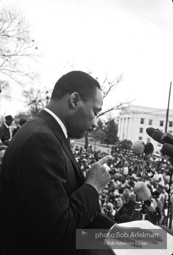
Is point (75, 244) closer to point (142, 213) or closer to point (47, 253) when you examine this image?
point (47, 253)

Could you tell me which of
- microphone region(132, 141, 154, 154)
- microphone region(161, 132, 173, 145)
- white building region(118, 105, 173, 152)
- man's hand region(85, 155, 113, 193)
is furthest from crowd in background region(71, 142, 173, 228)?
white building region(118, 105, 173, 152)

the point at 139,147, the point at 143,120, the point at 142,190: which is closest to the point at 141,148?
the point at 139,147

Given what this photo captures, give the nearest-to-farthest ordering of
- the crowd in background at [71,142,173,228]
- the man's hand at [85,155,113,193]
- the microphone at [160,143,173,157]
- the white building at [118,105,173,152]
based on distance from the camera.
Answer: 1. the man's hand at [85,155,113,193]
2. the microphone at [160,143,173,157]
3. the crowd in background at [71,142,173,228]
4. the white building at [118,105,173,152]

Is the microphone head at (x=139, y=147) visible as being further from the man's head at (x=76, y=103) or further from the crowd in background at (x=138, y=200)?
the man's head at (x=76, y=103)

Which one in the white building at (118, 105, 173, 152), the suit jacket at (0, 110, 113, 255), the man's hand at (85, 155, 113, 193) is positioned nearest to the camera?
the suit jacket at (0, 110, 113, 255)

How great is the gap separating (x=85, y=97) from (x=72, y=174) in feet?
1.59

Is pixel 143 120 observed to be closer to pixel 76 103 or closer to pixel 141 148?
pixel 141 148

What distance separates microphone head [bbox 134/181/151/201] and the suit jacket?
97cm

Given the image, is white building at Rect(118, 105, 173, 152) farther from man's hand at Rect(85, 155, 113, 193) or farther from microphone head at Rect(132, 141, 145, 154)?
man's hand at Rect(85, 155, 113, 193)

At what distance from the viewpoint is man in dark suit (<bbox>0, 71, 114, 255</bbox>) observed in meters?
1.24

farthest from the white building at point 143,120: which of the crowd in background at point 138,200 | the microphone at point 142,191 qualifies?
the microphone at point 142,191

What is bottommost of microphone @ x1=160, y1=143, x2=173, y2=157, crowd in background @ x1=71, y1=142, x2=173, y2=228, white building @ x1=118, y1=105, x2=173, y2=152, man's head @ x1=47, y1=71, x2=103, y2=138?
crowd in background @ x1=71, y1=142, x2=173, y2=228

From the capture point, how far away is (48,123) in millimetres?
1537

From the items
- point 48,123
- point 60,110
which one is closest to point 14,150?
point 48,123
